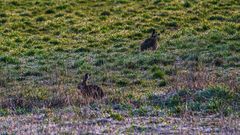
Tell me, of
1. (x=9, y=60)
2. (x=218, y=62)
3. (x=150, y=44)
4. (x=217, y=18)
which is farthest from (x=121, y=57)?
(x=217, y=18)

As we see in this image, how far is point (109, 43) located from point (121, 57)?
8.84 ft

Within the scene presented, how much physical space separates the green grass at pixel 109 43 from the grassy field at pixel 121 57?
34 mm

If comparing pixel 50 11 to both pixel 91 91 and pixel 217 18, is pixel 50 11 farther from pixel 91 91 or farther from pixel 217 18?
pixel 91 91

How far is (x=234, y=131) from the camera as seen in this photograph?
10875 mm

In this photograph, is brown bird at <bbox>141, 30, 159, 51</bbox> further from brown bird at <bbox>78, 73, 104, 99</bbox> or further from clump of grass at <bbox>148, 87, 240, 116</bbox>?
clump of grass at <bbox>148, 87, 240, 116</bbox>

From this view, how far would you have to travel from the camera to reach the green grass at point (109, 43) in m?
17.7

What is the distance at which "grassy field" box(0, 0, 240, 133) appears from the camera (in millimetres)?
13531

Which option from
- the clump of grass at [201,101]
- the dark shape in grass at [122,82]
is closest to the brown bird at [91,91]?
the clump of grass at [201,101]

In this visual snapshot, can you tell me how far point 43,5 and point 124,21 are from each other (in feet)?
17.6

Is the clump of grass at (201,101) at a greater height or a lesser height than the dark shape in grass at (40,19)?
greater

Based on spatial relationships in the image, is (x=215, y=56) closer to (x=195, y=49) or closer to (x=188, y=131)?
(x=195, y=49)

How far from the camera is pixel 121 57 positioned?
21.2m

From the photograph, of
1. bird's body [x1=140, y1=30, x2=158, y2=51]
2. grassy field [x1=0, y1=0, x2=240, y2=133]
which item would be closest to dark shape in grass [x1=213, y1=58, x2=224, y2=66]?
grassy field [x1=0, y1=0, x2=240, y2=133]

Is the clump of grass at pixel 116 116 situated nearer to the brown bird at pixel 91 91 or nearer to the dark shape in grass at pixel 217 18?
the brown bird at pixel 91 91
